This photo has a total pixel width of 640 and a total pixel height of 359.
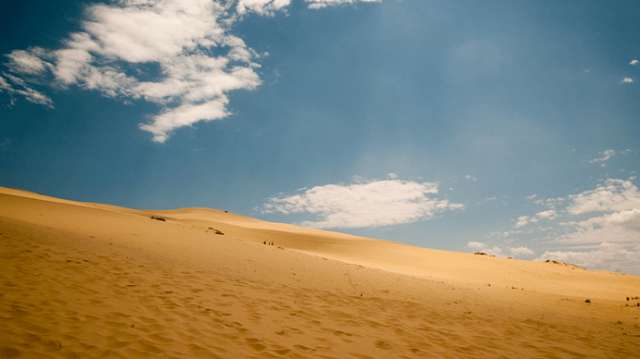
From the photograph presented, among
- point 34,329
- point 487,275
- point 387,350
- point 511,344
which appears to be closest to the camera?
point 34,329

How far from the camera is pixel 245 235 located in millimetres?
35219

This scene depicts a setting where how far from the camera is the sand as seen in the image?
6879 millimetres

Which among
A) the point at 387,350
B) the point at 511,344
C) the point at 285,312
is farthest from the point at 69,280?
the point at 511,344

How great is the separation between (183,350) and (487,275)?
2847cm

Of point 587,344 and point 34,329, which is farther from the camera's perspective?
point 587,344

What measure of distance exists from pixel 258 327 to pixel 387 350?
292 cm

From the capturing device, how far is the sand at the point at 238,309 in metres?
6.88

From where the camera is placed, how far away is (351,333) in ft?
29.2

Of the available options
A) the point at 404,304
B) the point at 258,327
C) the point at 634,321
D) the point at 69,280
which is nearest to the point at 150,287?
the point at 69,280

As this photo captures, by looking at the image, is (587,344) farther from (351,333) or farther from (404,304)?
(351,333)

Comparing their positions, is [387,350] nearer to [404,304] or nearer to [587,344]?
[404,304]

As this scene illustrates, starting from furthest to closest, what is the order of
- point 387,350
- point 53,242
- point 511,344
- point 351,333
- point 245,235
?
1. point 245,235
2. point 53,242
3. point 511,344
4. point 351,333
5. point 387,350

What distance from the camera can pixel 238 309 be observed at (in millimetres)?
9500

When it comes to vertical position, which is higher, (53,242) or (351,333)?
(53,242)
